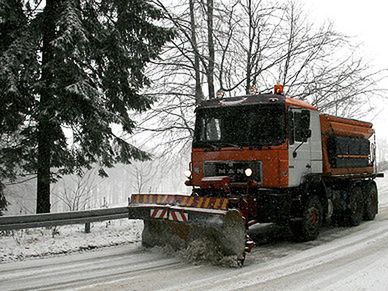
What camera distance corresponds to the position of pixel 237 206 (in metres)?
8.09

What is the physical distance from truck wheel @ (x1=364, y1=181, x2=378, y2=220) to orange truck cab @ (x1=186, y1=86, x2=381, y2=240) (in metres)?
2.76

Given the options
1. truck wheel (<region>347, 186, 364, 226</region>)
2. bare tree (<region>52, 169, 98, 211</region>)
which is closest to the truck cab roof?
truck wheel (<region>347, 186, 364, 226</region>)

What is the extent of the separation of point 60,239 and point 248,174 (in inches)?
168

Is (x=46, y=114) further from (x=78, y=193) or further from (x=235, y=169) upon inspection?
(x=78, y=193)

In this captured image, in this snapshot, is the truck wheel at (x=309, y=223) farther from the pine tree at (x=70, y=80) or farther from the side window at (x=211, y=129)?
the pine tree at (x=70, y=80)

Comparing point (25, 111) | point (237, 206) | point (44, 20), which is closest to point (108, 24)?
point (44, 20)

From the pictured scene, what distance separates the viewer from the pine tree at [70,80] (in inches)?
392

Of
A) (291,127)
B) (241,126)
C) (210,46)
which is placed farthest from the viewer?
(210,46)

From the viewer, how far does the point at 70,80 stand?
10.2 metres

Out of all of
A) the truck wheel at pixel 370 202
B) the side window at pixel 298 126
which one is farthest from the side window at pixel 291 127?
the truck wheel at pixel 370 202

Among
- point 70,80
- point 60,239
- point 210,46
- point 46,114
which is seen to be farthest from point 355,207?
point 46,114

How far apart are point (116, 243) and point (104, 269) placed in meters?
2.38

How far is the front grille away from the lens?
8.58 meters

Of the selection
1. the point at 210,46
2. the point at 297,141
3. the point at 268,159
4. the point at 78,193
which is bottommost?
the point at 78,193
